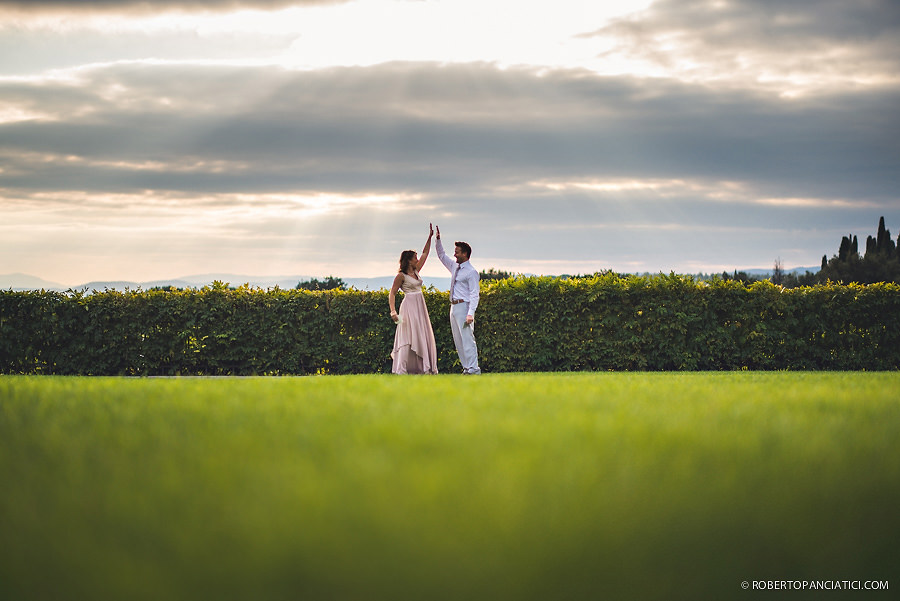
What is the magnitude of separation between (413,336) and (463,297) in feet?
4.24

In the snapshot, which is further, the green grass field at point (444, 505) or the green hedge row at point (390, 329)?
the green hedge row at point (390, 329)

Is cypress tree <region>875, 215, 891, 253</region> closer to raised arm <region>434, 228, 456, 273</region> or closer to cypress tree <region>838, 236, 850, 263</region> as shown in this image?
cypress tree <region>838, 236, 850, 263</region>

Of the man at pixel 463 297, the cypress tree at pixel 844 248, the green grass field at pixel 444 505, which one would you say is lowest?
the green grass field at pixel 444 505

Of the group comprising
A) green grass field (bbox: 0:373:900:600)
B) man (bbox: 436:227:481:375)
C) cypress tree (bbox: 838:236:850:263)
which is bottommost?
green grass field (bbox: 0:373:900:600)

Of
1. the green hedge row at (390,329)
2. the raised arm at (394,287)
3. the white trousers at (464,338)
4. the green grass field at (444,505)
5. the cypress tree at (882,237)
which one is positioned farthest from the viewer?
the cypress tree at (882,237)

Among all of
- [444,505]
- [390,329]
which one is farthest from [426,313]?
[444,505]

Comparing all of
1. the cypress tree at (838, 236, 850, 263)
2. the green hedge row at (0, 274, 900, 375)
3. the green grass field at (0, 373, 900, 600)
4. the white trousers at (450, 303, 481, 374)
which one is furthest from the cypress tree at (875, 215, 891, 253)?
the green grass field at (0, 373, 900, 600)

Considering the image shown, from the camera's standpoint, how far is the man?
16.1 metres

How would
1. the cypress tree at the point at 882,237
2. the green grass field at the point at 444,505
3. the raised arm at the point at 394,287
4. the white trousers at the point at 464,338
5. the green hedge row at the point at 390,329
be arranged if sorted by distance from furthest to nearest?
the cypress tree at the point at 882,237 < the green hedge row at the point at 390,329 < the white trousers at the point at 464,338 < the raised arm at the point at 394,287 < the green grass field at the point at 444,505

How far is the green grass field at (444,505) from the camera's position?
147 inches

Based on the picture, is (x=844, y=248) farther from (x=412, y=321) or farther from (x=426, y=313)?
(x=412, y=321)

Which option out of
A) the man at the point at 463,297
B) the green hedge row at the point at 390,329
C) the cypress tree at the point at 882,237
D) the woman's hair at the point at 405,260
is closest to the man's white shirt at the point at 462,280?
the man at the point at 463,297

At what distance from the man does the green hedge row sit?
122 centimetres

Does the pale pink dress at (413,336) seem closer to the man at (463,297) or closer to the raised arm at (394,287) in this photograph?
the raised arm at (394,287)
